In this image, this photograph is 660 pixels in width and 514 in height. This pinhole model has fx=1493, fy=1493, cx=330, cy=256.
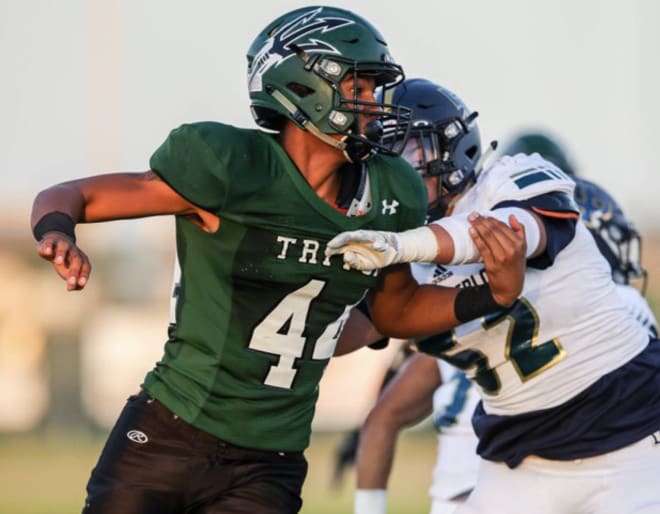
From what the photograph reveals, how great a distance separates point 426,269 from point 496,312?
390mm

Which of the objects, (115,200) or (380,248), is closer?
(115,200)

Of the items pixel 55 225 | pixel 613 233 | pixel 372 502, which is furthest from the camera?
pixel 613 233

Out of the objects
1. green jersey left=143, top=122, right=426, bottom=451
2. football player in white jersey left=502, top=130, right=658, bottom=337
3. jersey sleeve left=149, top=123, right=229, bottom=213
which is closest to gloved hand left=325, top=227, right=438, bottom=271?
green jersey left=143, top=122, right=426, bottom=451

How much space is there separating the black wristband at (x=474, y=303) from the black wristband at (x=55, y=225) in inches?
52.5

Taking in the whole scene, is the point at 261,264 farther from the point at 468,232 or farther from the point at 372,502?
the point at 372,502

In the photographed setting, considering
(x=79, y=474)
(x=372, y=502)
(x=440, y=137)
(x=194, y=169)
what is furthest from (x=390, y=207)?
(x=79, y=474)

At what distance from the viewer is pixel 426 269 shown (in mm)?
5219

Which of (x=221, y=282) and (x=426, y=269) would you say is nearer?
(x=221, y=282)

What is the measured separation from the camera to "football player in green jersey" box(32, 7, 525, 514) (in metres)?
4.26

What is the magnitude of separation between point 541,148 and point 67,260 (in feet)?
12.3

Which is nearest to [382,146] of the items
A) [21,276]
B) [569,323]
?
[569,323]

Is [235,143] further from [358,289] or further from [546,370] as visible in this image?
[546,370]

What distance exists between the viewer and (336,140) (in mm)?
4453

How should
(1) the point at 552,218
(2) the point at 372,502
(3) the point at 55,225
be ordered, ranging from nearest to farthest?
(3) the point at 55,225, (1) the point at 552,218, (2) the point at 372,502
